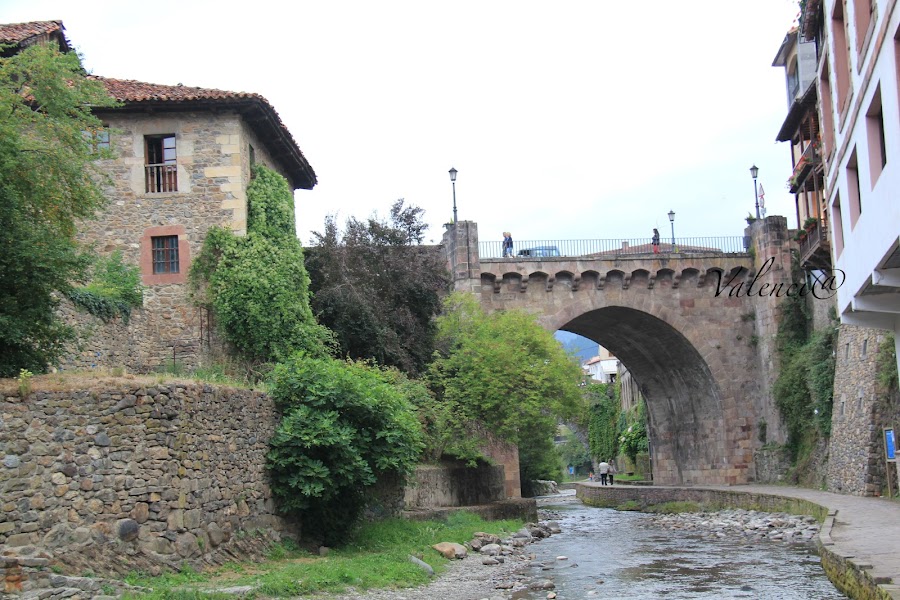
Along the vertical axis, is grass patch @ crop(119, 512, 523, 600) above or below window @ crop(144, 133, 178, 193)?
below

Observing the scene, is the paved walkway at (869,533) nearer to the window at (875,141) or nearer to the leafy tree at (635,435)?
the window at (875,141)

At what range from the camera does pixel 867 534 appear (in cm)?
1728

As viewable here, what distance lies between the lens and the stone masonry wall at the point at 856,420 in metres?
26.5

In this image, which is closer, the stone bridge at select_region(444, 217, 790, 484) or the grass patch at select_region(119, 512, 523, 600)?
the grass patch at select_region(119, 512, 523, 600)

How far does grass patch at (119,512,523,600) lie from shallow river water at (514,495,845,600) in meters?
2.17

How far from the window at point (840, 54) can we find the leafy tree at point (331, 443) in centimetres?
969

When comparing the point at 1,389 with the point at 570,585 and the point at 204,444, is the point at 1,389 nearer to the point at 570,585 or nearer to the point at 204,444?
the point at 204,444

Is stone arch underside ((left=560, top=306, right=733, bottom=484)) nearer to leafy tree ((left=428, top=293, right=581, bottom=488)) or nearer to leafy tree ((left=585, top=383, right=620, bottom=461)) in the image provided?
leafy tree ((left=428, top=293, right=581, bottom=488))

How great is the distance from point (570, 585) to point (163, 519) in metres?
7.66

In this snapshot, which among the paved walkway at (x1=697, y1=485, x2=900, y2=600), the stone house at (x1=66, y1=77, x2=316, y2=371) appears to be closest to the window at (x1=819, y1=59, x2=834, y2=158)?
the paved walkway at (x1=697, y1=485, x2=900, y2=600)

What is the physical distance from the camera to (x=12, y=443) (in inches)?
495

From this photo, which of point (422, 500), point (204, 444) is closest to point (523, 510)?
point (422, 500)

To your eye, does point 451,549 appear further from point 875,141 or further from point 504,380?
point 875,141

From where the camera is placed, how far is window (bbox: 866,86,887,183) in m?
12.7
